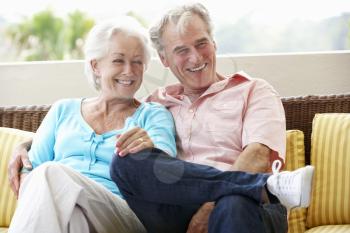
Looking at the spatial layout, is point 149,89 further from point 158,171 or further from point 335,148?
point 158,171

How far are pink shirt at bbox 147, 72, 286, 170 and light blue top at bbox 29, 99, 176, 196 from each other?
2.6 inches

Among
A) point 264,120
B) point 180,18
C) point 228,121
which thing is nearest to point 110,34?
point 180,18

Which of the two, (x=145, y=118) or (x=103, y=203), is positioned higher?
(x=145, y=118)

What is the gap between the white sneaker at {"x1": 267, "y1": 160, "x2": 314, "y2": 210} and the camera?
1.65 m

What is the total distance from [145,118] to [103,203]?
436mm

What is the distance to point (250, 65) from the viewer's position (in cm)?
294

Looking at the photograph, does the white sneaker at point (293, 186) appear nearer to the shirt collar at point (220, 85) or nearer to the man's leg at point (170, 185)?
the man's leg at point (170, 185)

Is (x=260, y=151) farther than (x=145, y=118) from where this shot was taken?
No

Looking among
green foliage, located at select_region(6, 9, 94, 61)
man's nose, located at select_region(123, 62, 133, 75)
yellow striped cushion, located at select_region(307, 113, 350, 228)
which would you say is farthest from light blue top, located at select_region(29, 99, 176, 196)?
green foliage, located at select_region(6, 9, 94, 61)

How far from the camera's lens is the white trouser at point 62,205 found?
173cm

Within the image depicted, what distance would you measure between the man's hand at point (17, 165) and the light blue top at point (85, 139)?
0.13 ft

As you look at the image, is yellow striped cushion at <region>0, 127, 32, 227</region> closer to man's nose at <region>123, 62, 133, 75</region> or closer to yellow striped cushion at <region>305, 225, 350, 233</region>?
man's nose at <region>123, 62, 133, 75</region>

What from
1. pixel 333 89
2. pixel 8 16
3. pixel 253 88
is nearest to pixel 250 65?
pixel 333 89

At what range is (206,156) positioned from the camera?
2.15 metres
